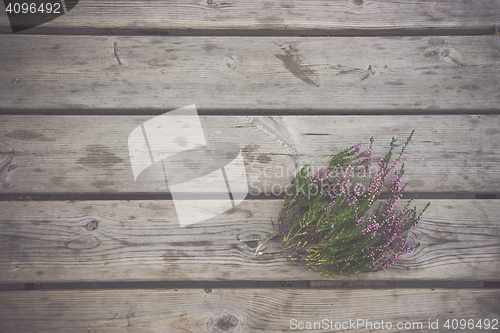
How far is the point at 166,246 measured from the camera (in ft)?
5.22

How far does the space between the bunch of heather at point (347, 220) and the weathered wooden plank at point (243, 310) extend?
0.78ft

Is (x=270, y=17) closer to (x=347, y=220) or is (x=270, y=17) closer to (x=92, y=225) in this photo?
(x=347, y=220)

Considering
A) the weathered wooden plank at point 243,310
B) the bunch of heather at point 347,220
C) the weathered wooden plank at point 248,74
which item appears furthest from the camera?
the weathered wooden plank at point 248,74

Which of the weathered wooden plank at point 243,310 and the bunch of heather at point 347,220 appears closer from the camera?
the bunch of heather at point 347,220

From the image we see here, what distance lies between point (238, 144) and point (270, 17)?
83cm

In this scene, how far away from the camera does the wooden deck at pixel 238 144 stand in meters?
1.57

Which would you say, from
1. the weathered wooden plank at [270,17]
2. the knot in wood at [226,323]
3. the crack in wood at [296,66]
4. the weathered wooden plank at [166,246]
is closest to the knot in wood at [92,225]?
the weathered wooden plank at [166,246]

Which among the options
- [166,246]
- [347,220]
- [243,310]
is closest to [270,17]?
[347,220]

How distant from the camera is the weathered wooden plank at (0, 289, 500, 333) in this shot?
1.54 m

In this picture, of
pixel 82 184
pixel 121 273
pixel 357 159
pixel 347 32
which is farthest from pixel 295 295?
pixel 347 32

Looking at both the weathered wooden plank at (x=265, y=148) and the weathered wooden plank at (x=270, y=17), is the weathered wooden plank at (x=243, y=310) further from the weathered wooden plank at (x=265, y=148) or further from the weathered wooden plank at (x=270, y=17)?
the weathered wooden plank at (x=270, y=17)

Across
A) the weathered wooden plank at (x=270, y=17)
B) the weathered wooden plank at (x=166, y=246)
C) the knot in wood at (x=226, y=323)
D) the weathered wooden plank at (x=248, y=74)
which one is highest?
the weathered wooden plank at (x=270, y=17)

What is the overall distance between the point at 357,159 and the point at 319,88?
1.59ft

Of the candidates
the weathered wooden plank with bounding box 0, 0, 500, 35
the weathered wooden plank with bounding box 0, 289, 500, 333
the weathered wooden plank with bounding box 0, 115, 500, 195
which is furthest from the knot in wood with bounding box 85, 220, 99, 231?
the weathered wooden plank with bounding box 0, 0, 500, 35
